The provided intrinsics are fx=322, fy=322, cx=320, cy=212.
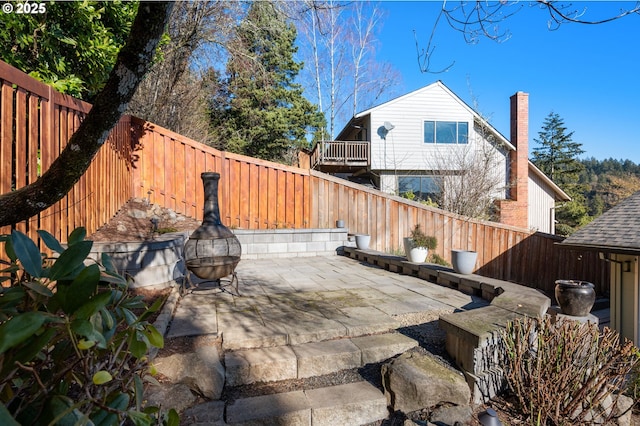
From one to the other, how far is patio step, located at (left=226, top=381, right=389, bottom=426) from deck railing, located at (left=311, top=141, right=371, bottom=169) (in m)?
14.2

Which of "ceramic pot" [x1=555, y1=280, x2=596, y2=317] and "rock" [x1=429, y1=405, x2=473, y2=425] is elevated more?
"ceramic pot" [x1=555, y1=280, x2=596, y2=317]

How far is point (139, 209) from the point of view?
20.8 ft

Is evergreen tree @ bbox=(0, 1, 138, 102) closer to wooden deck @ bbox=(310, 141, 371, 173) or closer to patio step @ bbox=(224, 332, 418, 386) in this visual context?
patio step @ bbox=(224, 332, 418, 386)

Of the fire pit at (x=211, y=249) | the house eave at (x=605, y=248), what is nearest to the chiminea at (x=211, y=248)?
the fire pit at (x=211, y=249)

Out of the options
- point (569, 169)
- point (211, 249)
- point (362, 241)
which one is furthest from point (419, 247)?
point (569, 169)

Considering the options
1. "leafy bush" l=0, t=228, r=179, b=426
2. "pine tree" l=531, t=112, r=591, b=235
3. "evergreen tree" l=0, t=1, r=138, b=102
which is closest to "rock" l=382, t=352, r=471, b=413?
"leafy bush" l=0, t=228, r=179, b=426

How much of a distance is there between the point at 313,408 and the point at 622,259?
7.13 metres

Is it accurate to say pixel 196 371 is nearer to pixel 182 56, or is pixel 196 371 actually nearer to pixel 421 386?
pixel 421 386

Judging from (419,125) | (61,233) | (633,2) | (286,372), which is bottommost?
(286,372)

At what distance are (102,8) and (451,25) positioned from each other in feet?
13.7

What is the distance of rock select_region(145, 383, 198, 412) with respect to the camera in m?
1.81

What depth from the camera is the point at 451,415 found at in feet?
6.29

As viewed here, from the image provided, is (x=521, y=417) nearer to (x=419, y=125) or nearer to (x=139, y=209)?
(x=139, y=209)

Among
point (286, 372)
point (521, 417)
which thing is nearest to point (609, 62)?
point (521, 417)
